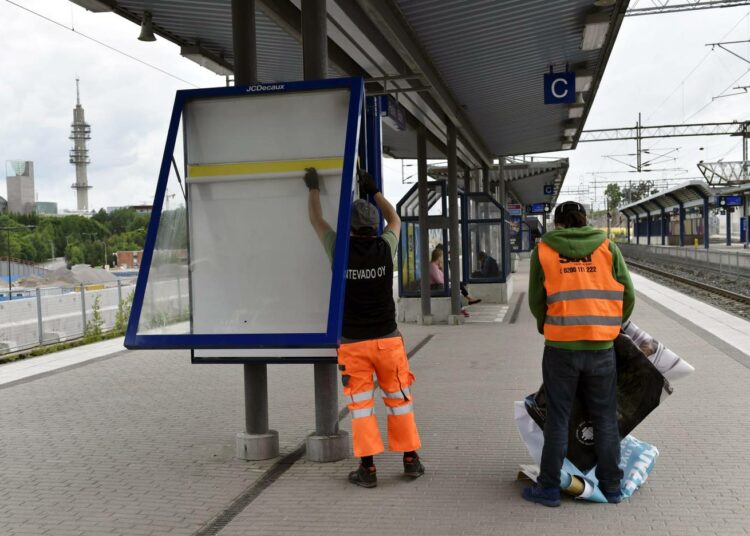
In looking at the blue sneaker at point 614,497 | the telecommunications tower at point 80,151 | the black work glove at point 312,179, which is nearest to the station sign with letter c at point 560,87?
the black work glove at point 312,179

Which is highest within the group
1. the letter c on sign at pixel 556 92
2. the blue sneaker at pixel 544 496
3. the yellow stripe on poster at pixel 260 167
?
the letter c on sign at pixel 556 92

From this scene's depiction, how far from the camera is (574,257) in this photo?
14.5ft

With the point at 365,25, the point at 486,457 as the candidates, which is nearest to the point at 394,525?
the point at 486,457

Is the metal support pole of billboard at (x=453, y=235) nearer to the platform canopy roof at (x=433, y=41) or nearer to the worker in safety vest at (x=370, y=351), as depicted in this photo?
the platform canopy roof at (x=433, y=41)

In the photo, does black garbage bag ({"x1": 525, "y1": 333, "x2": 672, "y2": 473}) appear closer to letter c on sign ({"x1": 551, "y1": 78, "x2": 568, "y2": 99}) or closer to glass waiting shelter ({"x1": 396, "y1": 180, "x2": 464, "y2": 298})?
letter c on sign ({"x1": 551, "y1": 78, "x2": 568, "y2": 99})

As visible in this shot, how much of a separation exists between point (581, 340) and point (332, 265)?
1.57 metres

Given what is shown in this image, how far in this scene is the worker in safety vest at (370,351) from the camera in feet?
15.7

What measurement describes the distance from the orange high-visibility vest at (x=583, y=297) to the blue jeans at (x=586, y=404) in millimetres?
122

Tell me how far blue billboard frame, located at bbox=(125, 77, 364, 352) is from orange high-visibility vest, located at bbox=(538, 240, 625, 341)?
4.02 ft

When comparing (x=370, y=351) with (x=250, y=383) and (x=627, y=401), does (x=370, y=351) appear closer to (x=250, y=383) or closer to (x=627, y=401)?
(x=250, y=383)

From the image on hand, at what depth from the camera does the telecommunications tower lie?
168750mm

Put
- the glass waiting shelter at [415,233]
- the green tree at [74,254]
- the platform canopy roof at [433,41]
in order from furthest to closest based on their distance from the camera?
the green tree at [74,254] < the glass waiting shelter at [415,233] < the platform canopy roof at [433,41]

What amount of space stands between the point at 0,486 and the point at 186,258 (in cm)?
193

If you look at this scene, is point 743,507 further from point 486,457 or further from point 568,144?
point 568,144
